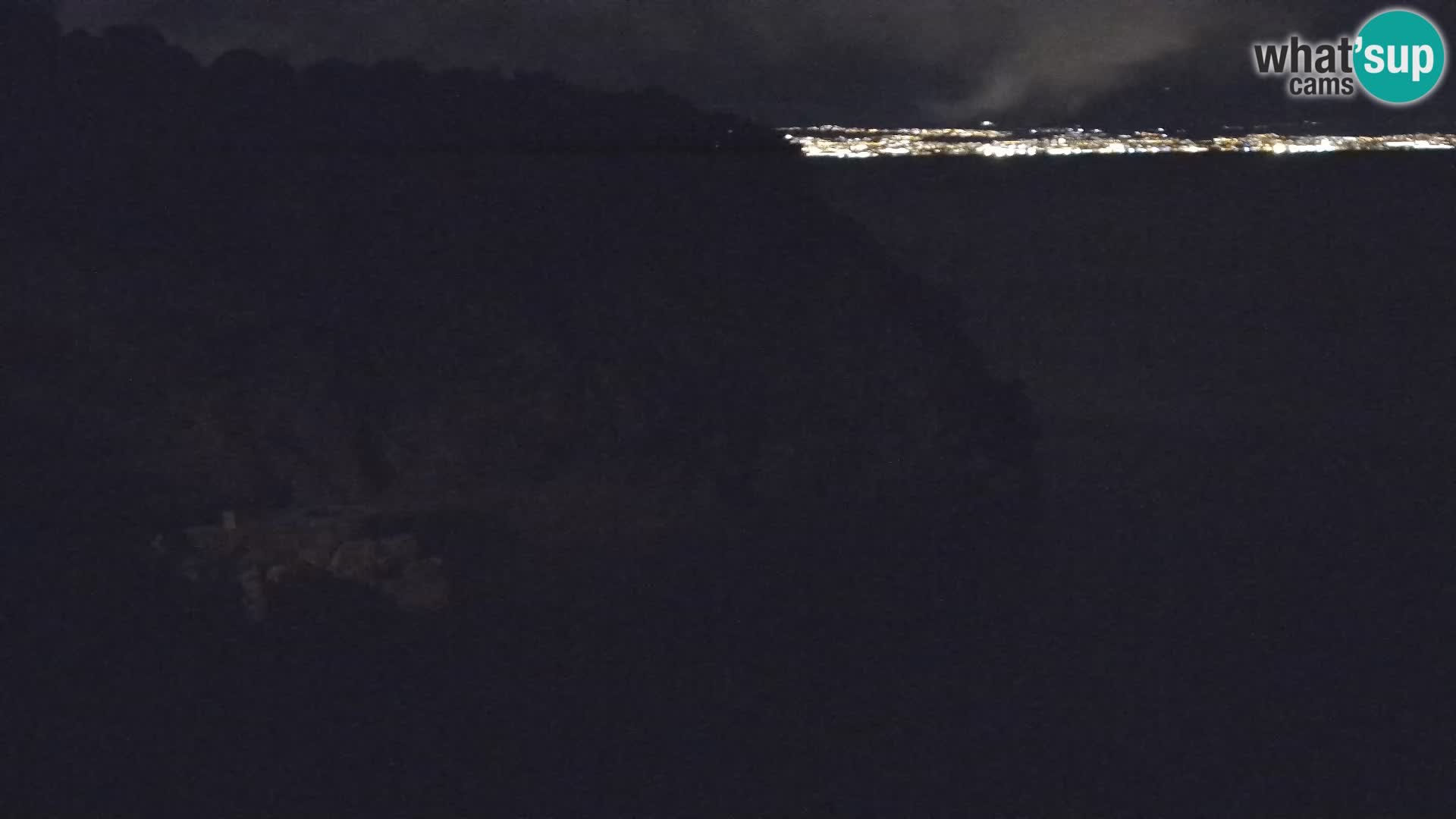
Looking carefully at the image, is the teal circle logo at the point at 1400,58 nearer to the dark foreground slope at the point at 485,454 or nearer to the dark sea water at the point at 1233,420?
the dark sea water at the point at 1233,420

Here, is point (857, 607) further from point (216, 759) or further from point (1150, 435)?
point (216, 759)

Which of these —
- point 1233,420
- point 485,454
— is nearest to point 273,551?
point 485,454

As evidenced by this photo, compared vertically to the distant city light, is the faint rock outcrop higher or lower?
lower

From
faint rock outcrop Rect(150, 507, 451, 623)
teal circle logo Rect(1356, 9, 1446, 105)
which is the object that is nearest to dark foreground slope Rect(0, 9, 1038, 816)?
faint rock outcrop Rect(150, 507, 451, 623)

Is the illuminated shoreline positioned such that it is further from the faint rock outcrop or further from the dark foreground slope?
the faint rock outcrop

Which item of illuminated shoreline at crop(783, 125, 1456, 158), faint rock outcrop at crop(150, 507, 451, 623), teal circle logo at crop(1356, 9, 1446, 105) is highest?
teal circle logo at crop(1356, 9, 1446, 105)

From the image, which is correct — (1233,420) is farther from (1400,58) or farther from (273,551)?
(273,551)
